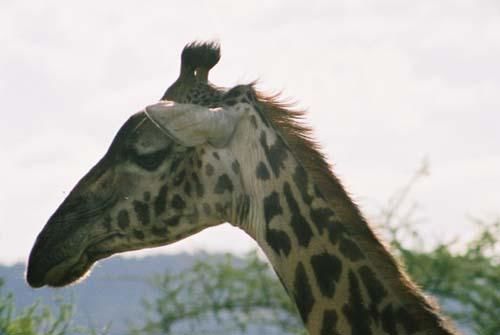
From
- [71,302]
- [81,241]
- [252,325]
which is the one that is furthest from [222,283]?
[81,241]

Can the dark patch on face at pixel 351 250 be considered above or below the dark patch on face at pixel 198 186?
below

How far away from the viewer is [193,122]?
Result: 7.26 m

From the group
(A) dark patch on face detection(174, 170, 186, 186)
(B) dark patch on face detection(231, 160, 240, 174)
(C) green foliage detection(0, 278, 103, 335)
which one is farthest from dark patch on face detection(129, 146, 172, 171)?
(C) green foliage detection(0, 278, 103, 335)

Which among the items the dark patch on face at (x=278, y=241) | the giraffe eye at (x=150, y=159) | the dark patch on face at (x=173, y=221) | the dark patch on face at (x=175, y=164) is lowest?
the dark patch on face at (x=278, y=241)

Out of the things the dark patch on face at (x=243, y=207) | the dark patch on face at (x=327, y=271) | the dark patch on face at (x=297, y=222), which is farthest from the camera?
the dark patch on face at (x=243, y=207)

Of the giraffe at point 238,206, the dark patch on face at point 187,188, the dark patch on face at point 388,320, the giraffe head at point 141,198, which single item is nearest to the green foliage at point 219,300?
the giraffe at point 238,206

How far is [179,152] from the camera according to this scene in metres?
7.58

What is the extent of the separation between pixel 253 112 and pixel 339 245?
798 mm

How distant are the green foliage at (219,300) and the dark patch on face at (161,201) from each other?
6134 mm

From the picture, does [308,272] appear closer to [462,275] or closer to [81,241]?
[81,241]

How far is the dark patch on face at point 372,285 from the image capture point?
688 centimetres

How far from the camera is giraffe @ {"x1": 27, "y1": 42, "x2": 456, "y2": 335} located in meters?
6.94

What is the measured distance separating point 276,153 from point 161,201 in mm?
630

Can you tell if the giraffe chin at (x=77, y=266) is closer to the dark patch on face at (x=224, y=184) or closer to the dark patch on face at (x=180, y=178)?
→ the dark patch on face at (x=180, y=178)
